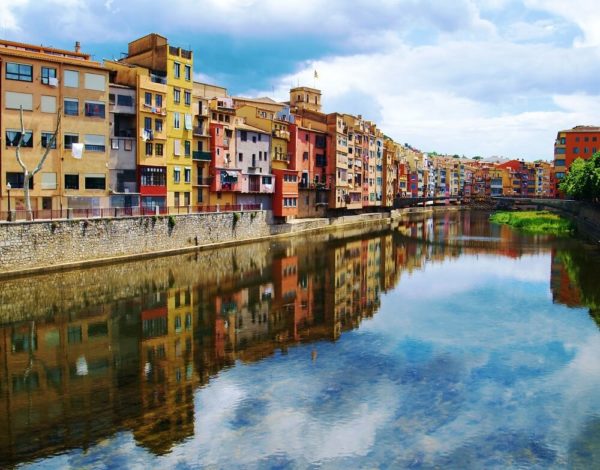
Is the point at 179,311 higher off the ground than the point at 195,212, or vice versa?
the point at 195,212

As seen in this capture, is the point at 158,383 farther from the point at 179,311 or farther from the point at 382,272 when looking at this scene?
the point at 382,272

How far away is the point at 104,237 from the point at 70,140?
30.2 feet

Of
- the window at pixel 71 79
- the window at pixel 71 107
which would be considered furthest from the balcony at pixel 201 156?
the window at pixel 71 79

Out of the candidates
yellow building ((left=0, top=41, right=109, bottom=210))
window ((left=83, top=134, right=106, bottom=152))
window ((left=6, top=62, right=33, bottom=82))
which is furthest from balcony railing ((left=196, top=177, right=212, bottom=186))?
window ((left=6, top=62, right=33, bottom=82))

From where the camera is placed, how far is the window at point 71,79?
4584 centimetres

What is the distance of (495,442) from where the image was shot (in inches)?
650

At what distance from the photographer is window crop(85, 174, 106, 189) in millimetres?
47406

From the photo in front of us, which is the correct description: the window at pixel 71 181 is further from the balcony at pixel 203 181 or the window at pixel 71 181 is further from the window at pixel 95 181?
the balcony at pixel 203 181

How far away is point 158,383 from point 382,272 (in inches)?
1157

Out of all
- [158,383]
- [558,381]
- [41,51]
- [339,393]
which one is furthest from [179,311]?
[41,51]

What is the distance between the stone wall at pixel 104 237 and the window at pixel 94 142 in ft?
23.6

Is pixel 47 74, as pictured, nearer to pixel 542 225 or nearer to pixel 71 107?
pixel 71 107

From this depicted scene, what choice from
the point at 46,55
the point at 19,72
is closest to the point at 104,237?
the point at 19,72

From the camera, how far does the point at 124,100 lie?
170 feet
